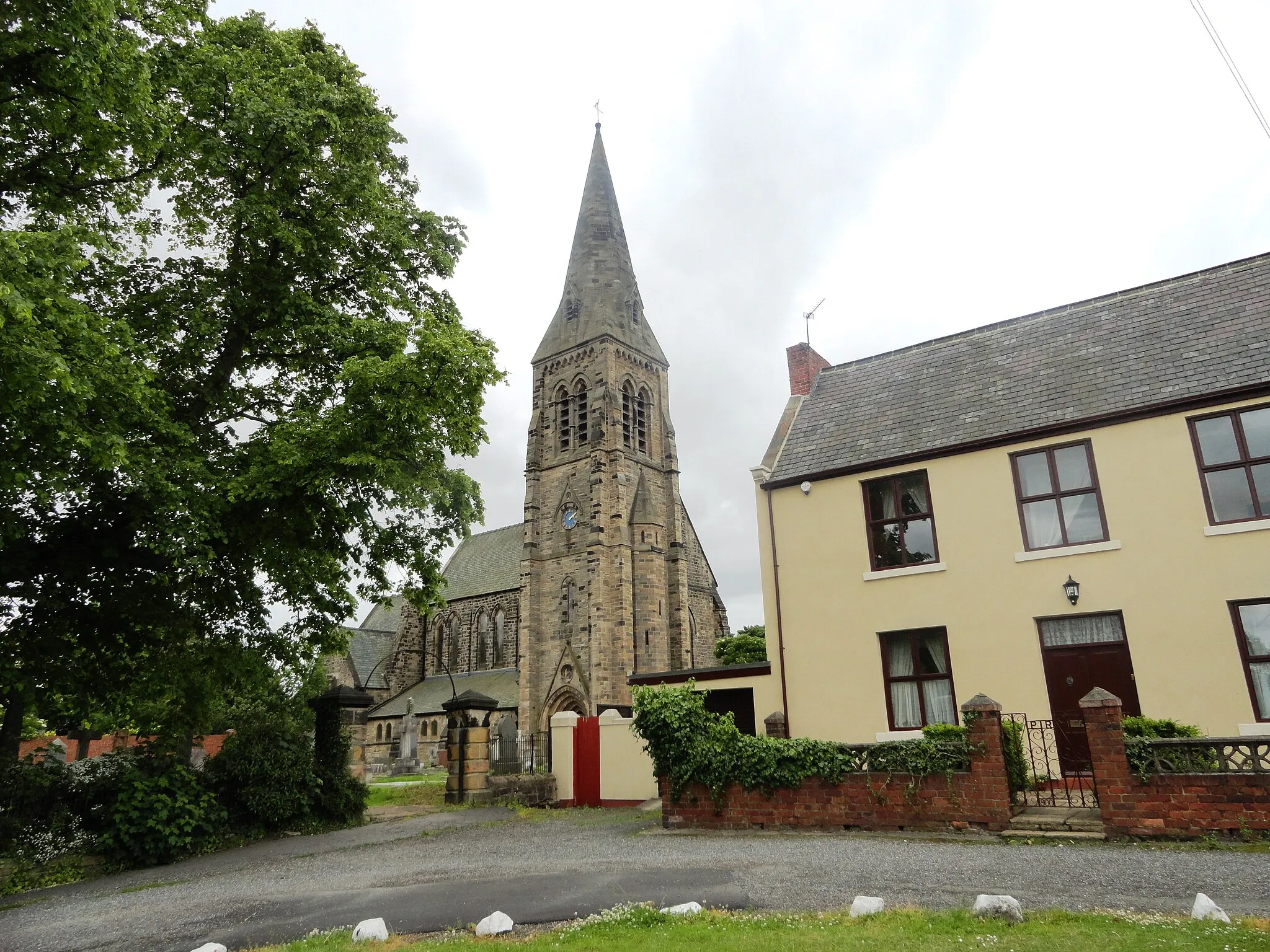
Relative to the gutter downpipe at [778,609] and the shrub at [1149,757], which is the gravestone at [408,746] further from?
the shrub at [1149,757]

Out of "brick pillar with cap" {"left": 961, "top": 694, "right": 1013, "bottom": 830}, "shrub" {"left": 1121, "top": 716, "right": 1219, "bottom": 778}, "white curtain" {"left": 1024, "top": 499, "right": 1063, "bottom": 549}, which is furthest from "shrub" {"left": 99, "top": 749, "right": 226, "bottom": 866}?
"white curtain" {"left": 1024, "top": 499, "right": 1063, "bottom": 549}

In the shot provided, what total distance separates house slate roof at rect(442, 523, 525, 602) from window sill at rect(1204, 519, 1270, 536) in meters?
37.6

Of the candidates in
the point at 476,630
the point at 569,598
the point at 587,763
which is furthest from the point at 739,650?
the point at 587,763

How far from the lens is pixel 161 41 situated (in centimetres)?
1178

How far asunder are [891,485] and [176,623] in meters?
12.5

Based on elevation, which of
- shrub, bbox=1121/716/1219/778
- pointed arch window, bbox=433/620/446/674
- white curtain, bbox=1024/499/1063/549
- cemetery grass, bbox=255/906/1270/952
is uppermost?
pointed arch window, bbox=433/620/446/674

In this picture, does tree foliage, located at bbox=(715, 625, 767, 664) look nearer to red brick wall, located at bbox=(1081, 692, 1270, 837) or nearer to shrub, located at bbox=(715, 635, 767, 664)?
shrub, located at bbox=(715, 635, 767, 664)

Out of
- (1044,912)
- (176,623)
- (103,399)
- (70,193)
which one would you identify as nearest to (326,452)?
(103,399)

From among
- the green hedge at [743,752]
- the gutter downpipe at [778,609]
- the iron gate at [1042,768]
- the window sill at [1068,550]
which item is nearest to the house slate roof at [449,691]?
the gutter downpipe at [778,609]

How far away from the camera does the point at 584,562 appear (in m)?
40.4

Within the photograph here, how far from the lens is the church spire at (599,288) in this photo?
45.8m

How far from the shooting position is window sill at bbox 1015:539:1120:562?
12.8 metres

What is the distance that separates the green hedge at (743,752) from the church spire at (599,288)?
33.9 m

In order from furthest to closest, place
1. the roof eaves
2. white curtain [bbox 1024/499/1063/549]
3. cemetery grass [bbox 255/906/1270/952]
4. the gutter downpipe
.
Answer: the gutter downpipe, white curtain [bbox 1024/499/1063/549], the roof eaves, cemetery grass [bbox 255/906/1270/952]
